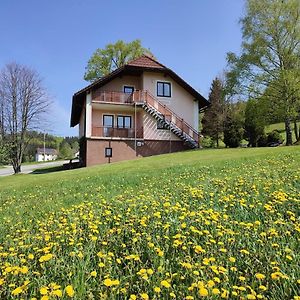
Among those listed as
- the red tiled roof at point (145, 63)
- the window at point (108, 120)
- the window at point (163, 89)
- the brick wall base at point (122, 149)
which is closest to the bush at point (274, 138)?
the brick wall base at point (122, 149)

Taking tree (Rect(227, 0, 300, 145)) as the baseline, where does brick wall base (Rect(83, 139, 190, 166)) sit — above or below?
below

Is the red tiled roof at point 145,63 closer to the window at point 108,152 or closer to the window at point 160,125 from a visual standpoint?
the window at point 160,125

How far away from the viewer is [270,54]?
27234 mm

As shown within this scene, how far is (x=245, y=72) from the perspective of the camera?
2755 centimetres

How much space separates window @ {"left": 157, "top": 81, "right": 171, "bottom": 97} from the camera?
96.5 feet

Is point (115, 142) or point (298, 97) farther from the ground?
point (298, 97)

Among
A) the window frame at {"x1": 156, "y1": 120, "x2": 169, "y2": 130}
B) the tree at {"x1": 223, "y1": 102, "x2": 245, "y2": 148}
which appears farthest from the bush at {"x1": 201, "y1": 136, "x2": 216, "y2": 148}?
the window frame at {"x1": 156, "y1": 120, "x2": 169, "y2": 130}

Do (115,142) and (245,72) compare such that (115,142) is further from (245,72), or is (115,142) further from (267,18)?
(267,18)

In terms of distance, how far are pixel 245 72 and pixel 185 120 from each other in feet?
21.9

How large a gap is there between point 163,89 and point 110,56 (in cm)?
2007

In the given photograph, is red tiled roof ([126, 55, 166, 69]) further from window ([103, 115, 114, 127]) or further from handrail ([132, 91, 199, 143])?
window ([103, 115, 114, 127])

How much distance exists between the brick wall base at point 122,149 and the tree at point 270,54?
24.7 feet

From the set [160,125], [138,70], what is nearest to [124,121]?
[160,125]

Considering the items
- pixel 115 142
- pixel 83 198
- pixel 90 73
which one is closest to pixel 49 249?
pixel 83 198
